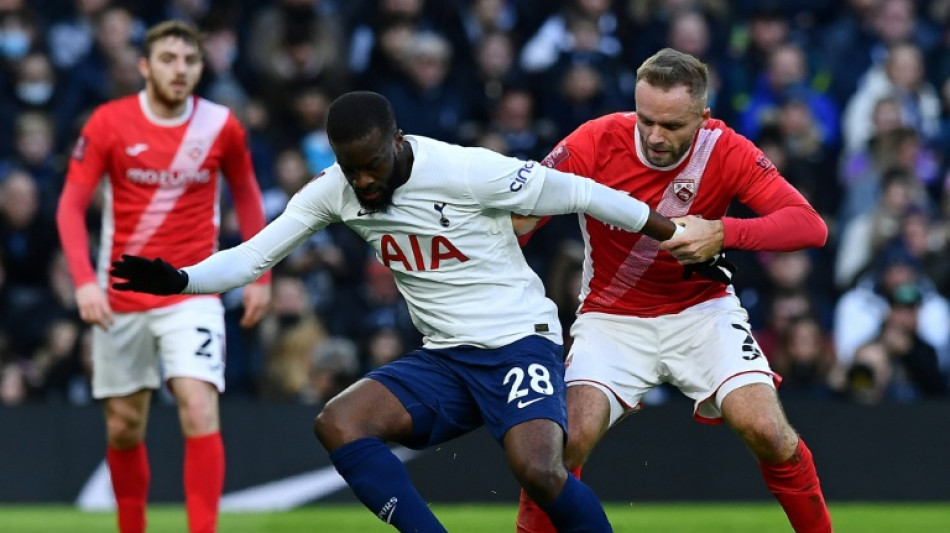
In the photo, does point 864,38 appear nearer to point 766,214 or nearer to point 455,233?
point 766,214

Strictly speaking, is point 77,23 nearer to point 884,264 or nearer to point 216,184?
point 216,184

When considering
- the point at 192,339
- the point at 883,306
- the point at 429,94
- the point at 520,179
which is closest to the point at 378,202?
the point at 520,179

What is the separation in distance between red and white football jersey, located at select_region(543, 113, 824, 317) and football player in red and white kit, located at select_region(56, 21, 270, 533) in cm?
187

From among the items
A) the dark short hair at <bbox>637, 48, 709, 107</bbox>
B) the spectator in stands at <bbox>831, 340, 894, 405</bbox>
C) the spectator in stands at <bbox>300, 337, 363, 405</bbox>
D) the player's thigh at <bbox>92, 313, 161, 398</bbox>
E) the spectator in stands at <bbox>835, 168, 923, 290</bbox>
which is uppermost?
the dark short hair at <bbox>637, 48, 709, 107</bbox>

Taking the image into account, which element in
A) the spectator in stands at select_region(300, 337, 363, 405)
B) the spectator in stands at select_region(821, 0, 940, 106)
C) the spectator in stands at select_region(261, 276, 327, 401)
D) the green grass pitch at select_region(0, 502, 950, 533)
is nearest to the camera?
the green grass pitch at select_region(0, 502, 950, 533)

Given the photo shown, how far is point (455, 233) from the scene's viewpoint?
6.43 metres

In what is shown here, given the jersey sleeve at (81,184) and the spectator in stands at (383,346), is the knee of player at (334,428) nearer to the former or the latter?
the jersey sleeve at (81,184)

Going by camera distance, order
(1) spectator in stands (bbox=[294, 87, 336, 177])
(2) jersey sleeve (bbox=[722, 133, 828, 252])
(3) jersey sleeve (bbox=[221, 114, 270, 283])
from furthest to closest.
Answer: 1. (1) spectator in stands (bbox=[294, 87, 336, 177])
2. (3) jersey sleeve (bbox=[221, 114, 270, 283])
3. (2) jersey sleeve (bbox=[722, 133, 828, 252])

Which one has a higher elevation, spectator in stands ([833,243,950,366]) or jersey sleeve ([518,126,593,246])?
jersey sleeve ([518,126,593,246])

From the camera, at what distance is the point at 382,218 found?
639cm

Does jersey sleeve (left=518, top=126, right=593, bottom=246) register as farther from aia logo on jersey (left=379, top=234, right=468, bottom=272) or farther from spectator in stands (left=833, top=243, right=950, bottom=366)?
spectator in stands (left=833, top=243, right=950, bottom=366)

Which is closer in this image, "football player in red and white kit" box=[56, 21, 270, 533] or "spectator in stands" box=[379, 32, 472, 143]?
"football player in red and white kit" box=[56, 21, 270, 533]

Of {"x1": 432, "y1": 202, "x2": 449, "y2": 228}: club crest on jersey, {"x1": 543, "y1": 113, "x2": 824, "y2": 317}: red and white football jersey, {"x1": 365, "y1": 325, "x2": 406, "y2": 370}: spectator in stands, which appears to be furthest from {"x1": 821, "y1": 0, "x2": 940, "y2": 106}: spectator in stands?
{"x1": 432, "y1": 202, "x2": 449, "y2": 228}: club crest on jersey

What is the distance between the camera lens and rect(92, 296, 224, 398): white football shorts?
26.0ft
